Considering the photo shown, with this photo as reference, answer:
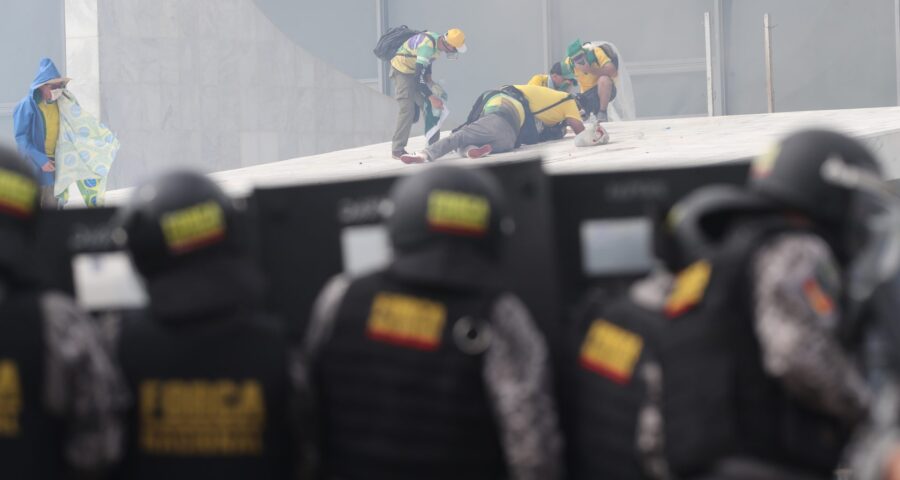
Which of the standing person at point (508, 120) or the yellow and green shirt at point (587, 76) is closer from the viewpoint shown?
the standing person at point (508, 120)

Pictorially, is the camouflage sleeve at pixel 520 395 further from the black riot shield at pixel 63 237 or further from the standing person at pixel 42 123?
the standing person at pixel 42 123

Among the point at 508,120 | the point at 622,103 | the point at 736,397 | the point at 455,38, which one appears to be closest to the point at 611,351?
the point at 736,397

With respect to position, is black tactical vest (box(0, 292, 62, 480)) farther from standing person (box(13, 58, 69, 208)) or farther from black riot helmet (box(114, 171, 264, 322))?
standing person (box(13, 58, 69, 208))

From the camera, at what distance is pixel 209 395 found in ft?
9.27

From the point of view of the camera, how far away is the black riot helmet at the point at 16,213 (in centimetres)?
278

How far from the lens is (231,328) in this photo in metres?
2.83

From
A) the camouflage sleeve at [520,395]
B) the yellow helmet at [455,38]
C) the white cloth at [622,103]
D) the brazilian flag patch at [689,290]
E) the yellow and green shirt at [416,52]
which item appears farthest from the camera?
the white cloth at [622,103]

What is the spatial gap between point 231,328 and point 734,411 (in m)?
1.03

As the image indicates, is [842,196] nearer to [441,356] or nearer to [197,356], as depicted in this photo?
[441,356]

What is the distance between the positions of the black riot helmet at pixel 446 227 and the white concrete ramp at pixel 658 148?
630 cm

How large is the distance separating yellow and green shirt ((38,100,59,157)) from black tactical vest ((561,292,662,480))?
8973 mm

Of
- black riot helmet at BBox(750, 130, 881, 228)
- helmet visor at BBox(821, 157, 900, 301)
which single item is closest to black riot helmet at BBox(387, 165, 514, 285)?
black riot helmet at BBox(750, 130, 881, 228)

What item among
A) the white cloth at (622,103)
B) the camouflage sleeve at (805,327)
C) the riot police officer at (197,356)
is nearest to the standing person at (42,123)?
the white cloth at (622,103)

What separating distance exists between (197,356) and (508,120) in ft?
30.8
